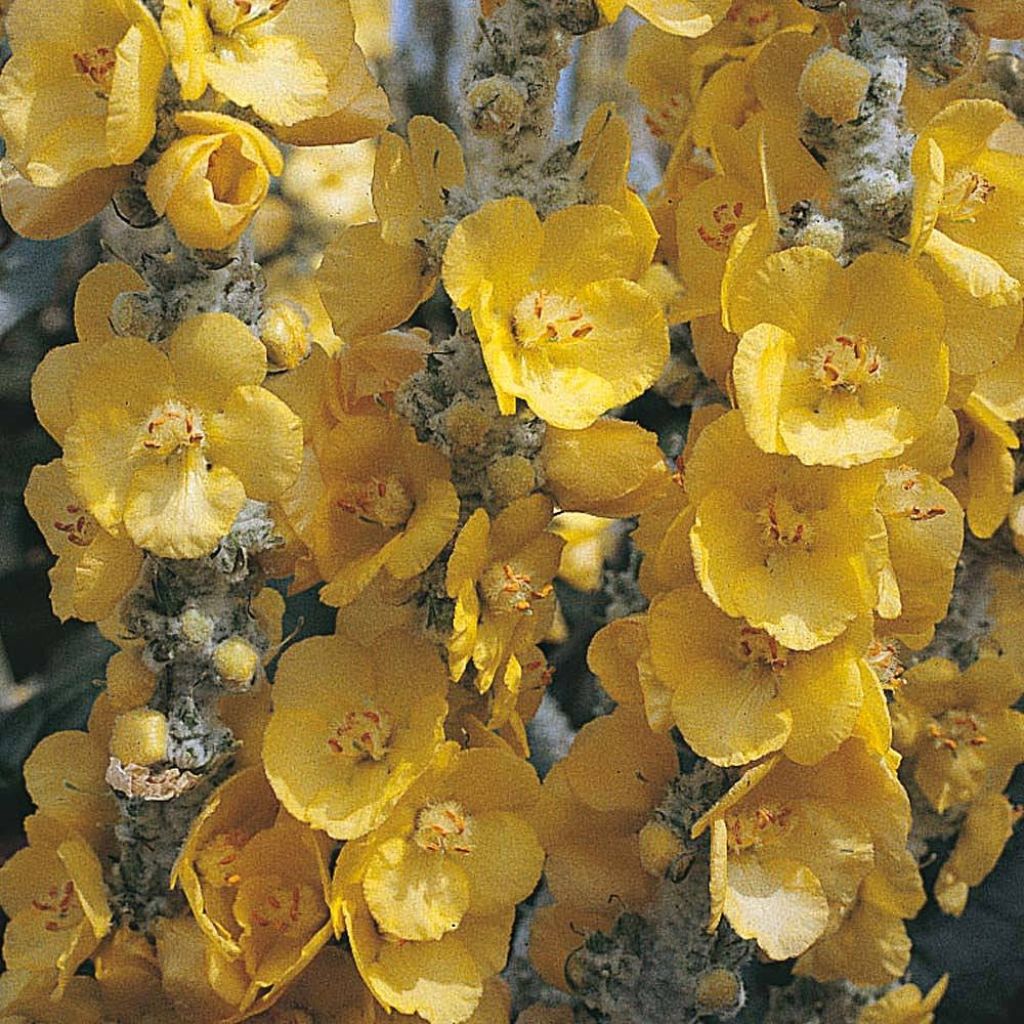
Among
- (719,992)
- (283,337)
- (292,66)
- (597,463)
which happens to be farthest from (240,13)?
(719,992)

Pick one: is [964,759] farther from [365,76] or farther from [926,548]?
[365,76]

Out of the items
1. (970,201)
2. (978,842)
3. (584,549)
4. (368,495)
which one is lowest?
(584,549)

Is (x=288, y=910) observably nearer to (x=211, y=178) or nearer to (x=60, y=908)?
(x=60, y=908)

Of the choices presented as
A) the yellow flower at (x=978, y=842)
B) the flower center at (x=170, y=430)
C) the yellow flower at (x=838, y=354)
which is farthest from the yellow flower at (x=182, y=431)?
the yellow flower at (x=978, y=842)

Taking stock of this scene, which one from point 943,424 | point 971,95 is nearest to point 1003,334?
point 943,424

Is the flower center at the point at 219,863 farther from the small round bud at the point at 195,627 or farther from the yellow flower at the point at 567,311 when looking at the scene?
the yellow flower at the point at 567,311

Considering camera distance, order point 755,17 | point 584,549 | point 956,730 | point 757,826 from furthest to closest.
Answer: point 584,549 → point 956,730 → point 755,17 → point 757,826
